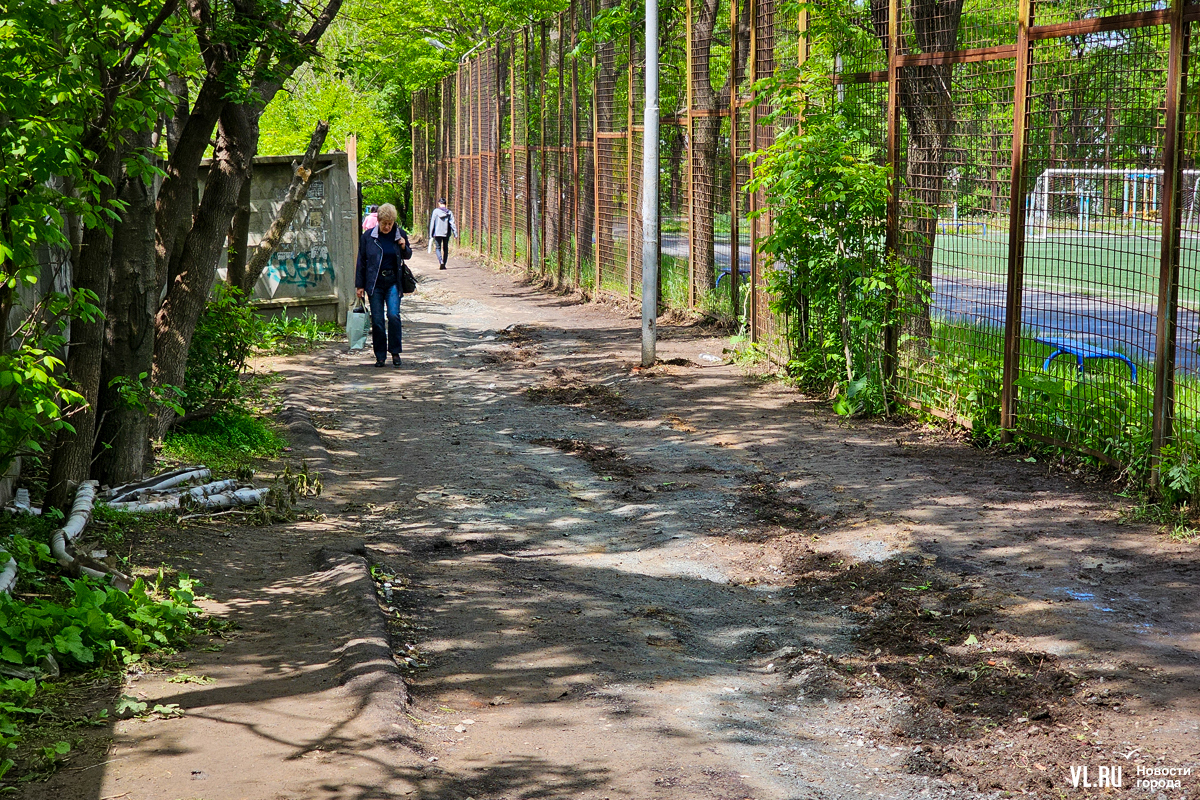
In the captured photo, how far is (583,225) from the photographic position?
64.9ft

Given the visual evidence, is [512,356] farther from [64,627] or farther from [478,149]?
[478,149]

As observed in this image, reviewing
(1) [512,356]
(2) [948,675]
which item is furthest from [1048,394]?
(1) [512,356]

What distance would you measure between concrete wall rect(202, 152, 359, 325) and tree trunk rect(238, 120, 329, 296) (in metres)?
0.37

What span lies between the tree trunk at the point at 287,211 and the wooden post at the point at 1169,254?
8172mm

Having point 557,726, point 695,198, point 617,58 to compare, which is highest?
point 617,58

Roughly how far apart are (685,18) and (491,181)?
41.6 feet

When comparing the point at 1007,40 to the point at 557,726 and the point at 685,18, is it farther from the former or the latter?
the point at 685,18

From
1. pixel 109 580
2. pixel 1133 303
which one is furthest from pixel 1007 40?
pixel 109 580

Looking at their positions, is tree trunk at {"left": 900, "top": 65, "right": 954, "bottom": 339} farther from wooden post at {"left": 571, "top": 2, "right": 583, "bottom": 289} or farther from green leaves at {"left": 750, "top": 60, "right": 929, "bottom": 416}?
wooden post at {"left": 571, "top": 2, "right": 583, "bottom": 289}

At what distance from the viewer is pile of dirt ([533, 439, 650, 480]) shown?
820cm

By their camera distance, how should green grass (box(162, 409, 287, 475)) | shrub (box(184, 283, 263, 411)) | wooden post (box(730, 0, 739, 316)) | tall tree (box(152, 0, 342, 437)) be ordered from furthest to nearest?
1. wooden post (box(730, 0, 739, 316))
2. shrub (box(184, 283, 263, 411))
3. green grass (box(162, 409, 287, 475))
4. tall tree (box(152, 0, 342, 437))

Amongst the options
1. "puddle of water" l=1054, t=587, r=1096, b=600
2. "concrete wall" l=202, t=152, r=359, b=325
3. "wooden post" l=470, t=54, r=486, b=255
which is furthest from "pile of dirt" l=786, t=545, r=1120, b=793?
"wooden post" l=470, t=54, r=486, b=255

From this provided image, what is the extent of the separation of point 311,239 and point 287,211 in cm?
196

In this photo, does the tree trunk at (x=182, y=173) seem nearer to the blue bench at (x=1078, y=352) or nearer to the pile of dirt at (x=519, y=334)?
the blue bench at (x=1078, y=352)
